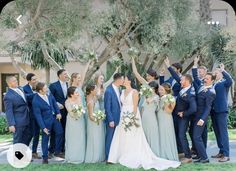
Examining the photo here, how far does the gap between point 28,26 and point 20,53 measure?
9.87 meters

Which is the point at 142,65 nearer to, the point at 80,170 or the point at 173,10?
the point at 173,10

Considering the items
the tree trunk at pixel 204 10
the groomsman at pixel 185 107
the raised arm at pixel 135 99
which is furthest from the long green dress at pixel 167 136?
the tree trunk at pixel 204 10

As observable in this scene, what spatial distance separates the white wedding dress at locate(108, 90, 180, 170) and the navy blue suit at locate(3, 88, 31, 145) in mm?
1816

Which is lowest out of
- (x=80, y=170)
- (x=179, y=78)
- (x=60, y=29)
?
(x=80, y=170)

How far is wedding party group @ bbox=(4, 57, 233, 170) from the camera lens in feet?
28.1

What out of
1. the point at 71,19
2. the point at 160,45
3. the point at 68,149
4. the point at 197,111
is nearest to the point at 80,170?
the point at 68,149

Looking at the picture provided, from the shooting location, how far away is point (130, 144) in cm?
862

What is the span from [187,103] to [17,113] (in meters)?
3.34

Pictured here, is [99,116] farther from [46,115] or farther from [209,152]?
[209,152]

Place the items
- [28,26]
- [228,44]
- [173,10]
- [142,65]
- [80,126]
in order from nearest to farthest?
[80,126] → [28,26] → [173,10] → [228,44] → [142,65]

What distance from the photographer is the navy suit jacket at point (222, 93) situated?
880 centimetres

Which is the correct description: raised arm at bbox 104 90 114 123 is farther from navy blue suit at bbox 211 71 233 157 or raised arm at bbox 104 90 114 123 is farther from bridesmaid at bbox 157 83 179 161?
navy blue suit at bbox 211 71 233 157

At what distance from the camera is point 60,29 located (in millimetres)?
12562

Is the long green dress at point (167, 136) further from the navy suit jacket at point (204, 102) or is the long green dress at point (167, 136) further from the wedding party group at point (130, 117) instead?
the navy suit jacket at point (204, 102)
